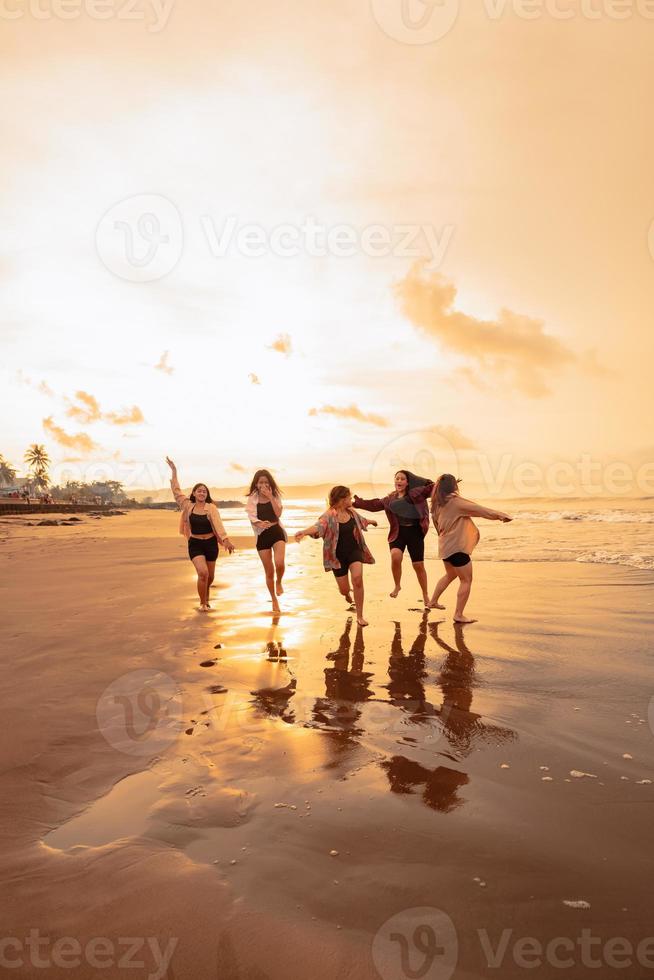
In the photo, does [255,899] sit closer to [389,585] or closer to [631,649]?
[631,649]

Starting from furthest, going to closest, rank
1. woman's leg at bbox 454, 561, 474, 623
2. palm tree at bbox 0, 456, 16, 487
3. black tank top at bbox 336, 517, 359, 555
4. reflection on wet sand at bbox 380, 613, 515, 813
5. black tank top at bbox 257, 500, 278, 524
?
palm tree at bbox 0, 456, 16, 487, black tank top at bbox 257, 500, 278, 524, black tank top at bbox 336, 517, 359, 555, woman's leg at bbox 454, 561, 474, 623, reflection on wet sand at bbox 380, 613, 515, 813

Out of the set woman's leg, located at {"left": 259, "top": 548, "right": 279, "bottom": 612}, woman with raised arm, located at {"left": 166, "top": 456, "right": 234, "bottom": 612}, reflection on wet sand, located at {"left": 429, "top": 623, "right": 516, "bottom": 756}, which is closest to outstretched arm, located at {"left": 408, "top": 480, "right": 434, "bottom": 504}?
woman's leg, located at {"left": 259, "top": 548, "right": 279, "bottom": 612}

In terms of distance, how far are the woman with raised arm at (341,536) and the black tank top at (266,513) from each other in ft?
3.09

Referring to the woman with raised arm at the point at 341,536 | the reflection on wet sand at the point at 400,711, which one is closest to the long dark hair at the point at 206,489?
the woman with raised arm at the point at 341,536

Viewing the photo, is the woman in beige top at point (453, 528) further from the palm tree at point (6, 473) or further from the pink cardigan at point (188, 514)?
the palm tree at point (6, 473)

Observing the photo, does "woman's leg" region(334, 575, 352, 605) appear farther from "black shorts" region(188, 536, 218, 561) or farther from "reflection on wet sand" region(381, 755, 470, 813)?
"reflection on wet sand" region(381, 755, 470, 813)

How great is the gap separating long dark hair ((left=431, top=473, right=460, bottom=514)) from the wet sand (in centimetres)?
283

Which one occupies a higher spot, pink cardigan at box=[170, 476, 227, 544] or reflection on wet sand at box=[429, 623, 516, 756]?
pink cardigan at box=[170, 476, 227, 544]

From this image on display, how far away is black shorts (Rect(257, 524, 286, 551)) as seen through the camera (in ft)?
32.4

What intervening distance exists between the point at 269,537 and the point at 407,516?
2431mm

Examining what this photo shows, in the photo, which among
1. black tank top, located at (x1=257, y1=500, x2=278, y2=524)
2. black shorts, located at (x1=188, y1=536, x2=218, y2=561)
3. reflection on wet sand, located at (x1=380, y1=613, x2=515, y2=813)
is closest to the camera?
reflection on wet sand, located at (x1=380, y1=613, x2=515, y2=813)

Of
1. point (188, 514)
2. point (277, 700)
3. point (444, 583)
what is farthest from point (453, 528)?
point (277, 700)

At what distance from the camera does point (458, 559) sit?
8.98 metres

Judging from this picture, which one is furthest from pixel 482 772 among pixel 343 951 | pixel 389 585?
pixel 389 585
